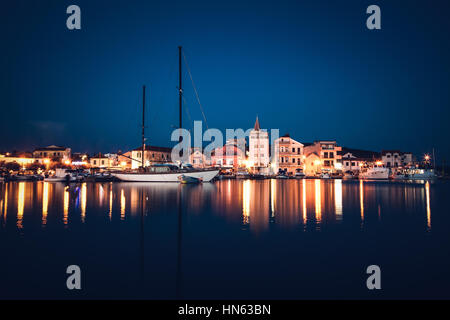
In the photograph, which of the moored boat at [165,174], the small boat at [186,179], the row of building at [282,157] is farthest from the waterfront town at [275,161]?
the small boat at [186,179]

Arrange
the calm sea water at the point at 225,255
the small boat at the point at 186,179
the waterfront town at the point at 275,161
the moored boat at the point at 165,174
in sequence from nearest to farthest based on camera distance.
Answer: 1. the calm sea water at the point at 225,255
2. the small boat at the point at 186,179
3. the moored boat at the point at 165,174
4. the waterfront town at the point at 275,161

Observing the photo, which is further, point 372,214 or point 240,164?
point 240,164

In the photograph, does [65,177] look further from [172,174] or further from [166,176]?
[172,174]

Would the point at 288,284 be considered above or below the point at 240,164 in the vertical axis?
below

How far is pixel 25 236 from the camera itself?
31.4ft

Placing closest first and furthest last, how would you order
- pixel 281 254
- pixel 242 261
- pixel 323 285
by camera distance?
pixel 323 285, pixel 242 261, pixel 281 254

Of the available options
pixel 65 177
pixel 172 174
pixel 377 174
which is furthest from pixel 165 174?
pixel 377 174

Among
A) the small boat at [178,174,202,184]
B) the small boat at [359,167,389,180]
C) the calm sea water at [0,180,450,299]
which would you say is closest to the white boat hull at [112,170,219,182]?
the small boat at [178,174,202,184]

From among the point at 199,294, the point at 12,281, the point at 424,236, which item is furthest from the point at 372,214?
the point at 12,281

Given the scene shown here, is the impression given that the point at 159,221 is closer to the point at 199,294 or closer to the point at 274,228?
the point at 274,228

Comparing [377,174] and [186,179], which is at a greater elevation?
[377,174]

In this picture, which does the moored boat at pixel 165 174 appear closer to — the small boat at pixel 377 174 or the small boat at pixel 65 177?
the small boat at pixel 65 177
